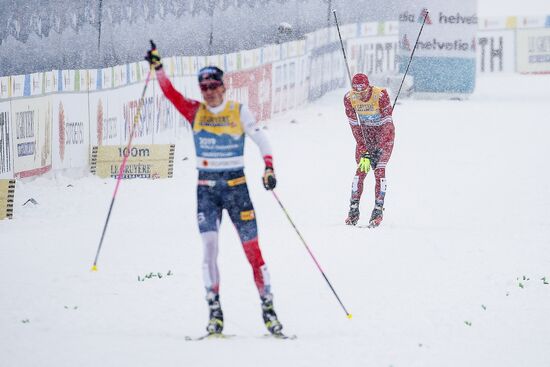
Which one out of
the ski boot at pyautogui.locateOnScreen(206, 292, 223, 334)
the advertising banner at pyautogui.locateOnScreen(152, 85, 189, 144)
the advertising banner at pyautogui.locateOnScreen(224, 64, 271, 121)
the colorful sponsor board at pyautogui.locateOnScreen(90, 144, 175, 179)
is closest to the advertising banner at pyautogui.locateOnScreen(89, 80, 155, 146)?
the advertising banner at pyautogui.locateOnScreen(152, 85, 189, 144)

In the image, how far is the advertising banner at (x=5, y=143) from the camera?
17.0m

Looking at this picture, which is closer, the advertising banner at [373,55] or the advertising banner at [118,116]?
the advertising banner at [118,116]

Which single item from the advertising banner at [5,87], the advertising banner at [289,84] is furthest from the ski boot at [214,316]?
the advertising banner at [289,84]

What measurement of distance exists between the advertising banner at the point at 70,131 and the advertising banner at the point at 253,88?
6.21m

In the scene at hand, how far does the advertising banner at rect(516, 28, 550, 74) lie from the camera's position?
4059 centimetres

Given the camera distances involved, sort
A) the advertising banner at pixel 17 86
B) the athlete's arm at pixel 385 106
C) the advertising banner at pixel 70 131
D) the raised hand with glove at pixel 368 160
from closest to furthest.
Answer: the athlete's arm at pixel 385 106, the raised hand with glove at pixel 368 160, the advertising banner at pixel 17 86, the advertising banner at pixel 70 131

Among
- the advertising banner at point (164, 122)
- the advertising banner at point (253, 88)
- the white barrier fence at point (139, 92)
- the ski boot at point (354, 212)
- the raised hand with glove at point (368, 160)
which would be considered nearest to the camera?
the raised hand with glove at point (368, 160)

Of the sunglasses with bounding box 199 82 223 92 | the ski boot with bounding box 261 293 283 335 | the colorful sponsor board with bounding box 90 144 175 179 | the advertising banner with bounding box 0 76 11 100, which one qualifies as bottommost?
the ski boot with bounding box 261 293 283 335

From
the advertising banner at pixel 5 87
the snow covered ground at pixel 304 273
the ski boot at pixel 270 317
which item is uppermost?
the advertising banner at pixel 5 87

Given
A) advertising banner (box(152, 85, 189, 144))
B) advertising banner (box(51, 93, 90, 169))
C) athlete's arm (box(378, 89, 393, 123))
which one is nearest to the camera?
athlete's arm (box(378, 89, 393, 123))

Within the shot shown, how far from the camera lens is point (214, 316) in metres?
9.27

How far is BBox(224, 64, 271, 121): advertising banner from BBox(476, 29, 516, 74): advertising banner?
47.2 feet

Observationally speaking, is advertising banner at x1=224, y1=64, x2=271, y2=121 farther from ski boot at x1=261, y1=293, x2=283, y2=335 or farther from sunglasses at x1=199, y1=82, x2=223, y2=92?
ski boot at x1=261, y1=293, x2=283, y2=335

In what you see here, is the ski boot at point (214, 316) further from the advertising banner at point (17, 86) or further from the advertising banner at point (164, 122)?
the advertising banner at point (164, 122)
